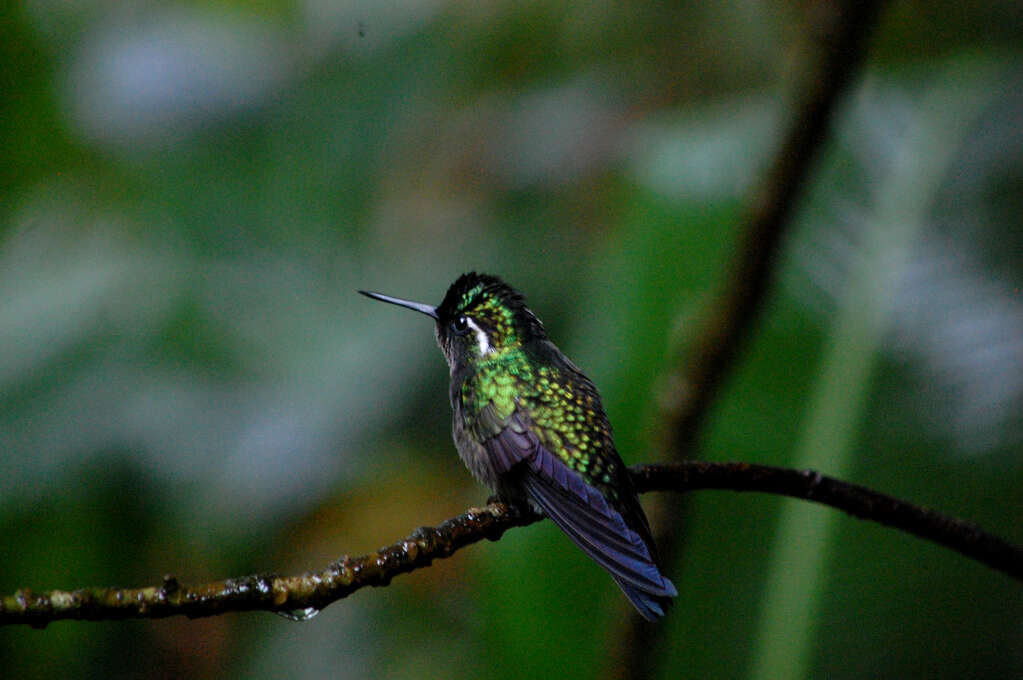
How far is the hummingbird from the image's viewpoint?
1097 mm

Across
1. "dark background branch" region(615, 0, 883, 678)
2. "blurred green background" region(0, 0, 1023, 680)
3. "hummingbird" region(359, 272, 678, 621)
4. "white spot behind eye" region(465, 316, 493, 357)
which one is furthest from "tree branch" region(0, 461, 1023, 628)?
"blurred green background" region(0, 0, 1023, 680)

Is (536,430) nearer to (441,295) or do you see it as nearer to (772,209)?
(772,209)

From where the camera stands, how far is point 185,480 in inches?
114

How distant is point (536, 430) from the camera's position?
4.39ft

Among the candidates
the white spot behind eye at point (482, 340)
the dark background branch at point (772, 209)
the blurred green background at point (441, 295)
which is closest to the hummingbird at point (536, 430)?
the white spot behind eye at point (482, 340)

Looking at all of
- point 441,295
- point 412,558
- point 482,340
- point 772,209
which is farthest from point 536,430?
point 441,295

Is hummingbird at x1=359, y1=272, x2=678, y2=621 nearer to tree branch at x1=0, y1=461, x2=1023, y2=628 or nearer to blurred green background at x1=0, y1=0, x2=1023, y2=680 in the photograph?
tree branch at x1=0, y1=461, x2=1023, y2=628

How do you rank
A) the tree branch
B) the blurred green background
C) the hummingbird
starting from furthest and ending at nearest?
the blurred green background → the hummingbird → the tree branch

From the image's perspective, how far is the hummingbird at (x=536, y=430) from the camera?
110 cm

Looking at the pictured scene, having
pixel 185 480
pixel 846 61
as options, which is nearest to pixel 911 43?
pixel 846 61

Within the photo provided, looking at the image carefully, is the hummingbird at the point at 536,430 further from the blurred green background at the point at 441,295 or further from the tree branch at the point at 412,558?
the blurred green background at the point at 441,295

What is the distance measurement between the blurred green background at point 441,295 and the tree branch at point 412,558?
0.67m

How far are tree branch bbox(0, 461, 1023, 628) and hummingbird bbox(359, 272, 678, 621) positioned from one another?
52 millimetres

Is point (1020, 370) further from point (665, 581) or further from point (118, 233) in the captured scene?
point (118, 233)
